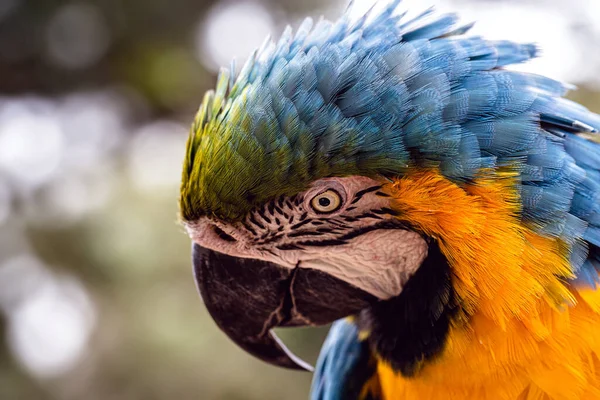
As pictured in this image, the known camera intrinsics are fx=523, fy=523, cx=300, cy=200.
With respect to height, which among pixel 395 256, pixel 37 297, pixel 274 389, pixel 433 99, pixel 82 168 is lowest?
pixel 274 389

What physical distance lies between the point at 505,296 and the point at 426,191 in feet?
0.62

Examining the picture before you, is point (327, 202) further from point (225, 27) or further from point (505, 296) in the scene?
point (225, 27)

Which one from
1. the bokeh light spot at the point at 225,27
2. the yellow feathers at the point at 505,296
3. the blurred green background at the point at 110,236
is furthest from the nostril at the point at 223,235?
the bokeh light spot at the point at 225,27

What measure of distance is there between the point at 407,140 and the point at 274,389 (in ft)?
6.79

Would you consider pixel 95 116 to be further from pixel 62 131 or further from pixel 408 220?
pixel 408 220

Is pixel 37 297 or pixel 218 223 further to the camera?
pixel 37 297

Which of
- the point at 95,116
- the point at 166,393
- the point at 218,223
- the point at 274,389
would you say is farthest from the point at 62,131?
the point at 218,223

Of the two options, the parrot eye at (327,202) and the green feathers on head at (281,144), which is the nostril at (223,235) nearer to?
the green feathers on head at (281,144)

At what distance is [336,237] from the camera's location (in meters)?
0.88

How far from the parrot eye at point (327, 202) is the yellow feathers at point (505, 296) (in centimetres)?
9

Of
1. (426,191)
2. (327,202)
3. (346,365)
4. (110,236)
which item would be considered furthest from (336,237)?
(110,236)

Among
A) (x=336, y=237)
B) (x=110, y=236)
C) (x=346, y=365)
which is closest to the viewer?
(x=336, y=237)

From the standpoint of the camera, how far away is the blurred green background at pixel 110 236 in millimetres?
2457

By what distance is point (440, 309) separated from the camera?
833mm
